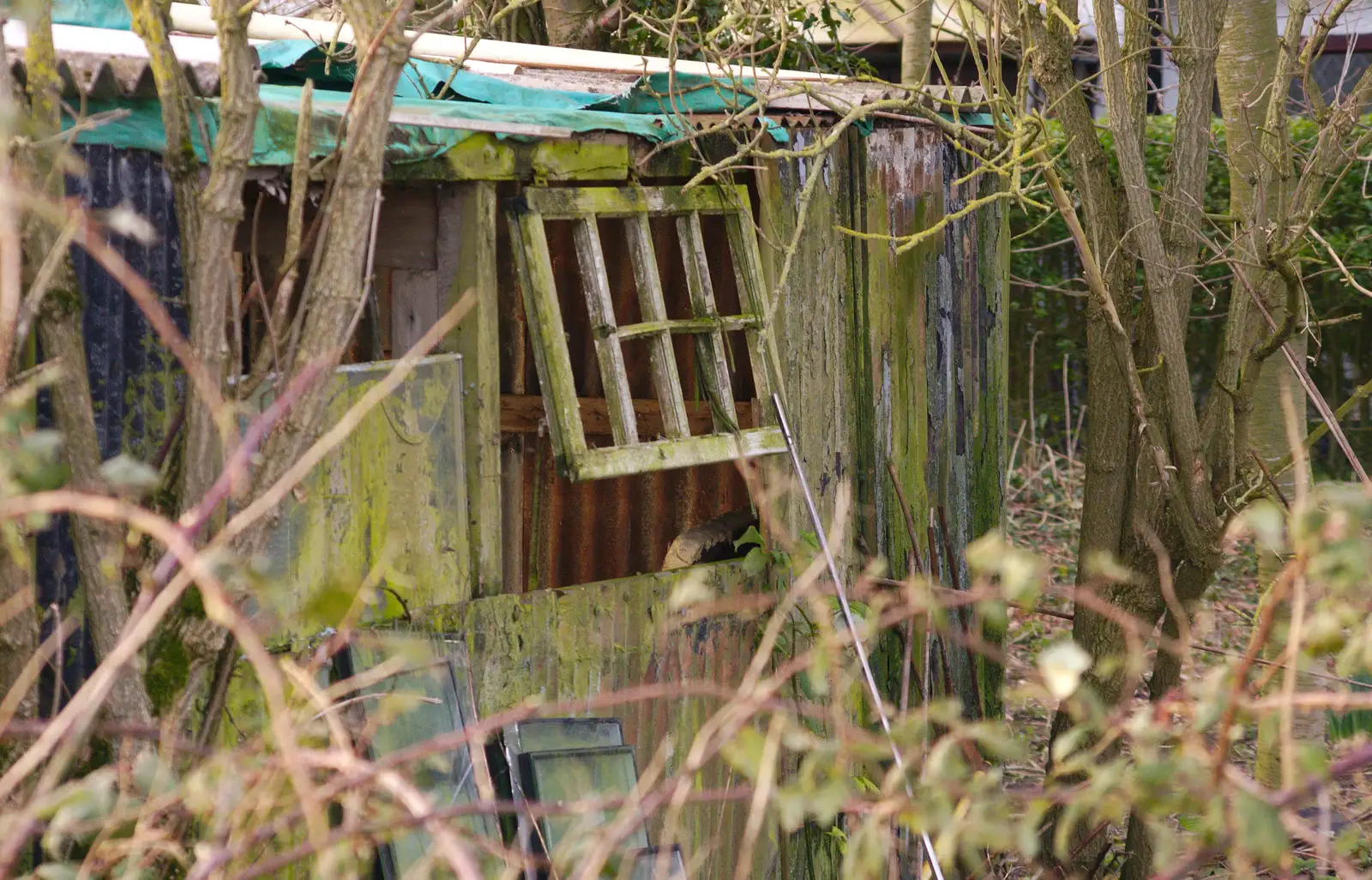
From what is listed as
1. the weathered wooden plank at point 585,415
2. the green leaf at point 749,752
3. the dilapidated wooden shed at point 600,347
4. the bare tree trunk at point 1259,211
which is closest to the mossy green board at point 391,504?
the dilapidated wooden shed at point 600,347

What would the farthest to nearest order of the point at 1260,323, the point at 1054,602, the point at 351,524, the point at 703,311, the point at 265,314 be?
the point at 1054,602, the point at 1260,323, the point at 703,311, the point at 351,524, the point at 265,314

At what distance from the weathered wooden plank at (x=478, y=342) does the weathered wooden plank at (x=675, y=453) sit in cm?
29

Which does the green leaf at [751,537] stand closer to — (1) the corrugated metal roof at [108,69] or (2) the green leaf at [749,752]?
(1) the corrugated metal roof at [108,69]

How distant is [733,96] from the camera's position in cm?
511

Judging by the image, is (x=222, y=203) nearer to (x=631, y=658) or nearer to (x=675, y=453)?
(x=675, y=453)

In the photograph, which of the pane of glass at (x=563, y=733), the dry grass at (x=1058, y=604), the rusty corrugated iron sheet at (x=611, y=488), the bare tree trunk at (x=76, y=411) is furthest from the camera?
the dry grass at (x=1058, y=604)

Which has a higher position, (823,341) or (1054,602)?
(823,341)

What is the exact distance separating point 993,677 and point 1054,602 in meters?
2.59

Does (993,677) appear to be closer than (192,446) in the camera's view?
No

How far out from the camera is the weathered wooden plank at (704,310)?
192 inches

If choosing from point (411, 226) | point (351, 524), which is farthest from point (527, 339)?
point (351, 524)

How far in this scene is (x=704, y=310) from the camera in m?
4.88

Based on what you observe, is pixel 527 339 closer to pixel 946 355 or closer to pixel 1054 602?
pixel 946 355

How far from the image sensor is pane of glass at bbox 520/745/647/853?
164 inches
